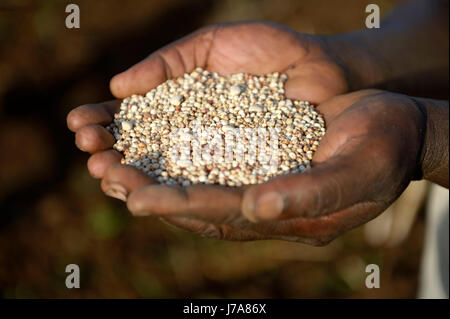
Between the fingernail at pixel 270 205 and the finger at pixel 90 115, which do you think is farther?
the finger at pixel 90 115

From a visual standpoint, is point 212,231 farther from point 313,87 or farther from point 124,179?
point 313,87

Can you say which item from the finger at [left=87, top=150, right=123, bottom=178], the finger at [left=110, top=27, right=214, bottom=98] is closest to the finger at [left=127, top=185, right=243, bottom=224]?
the finger at [left=87, top=150, right=123, bottom=178]

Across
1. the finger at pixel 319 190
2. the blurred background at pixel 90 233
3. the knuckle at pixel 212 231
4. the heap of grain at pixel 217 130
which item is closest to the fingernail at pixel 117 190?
the heap of grain at pixel 217 130

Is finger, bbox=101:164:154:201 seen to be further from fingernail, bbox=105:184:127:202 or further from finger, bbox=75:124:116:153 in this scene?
finger, bbox=75:124:116:153

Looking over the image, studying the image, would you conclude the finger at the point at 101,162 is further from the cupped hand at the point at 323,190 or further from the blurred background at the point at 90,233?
the blurred background at the point at 90,233

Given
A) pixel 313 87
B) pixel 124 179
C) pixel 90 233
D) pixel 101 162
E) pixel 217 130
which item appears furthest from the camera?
pixel 90 233

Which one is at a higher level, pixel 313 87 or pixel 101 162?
pixel 313 87

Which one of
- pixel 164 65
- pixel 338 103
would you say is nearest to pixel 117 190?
pixel 164 65
